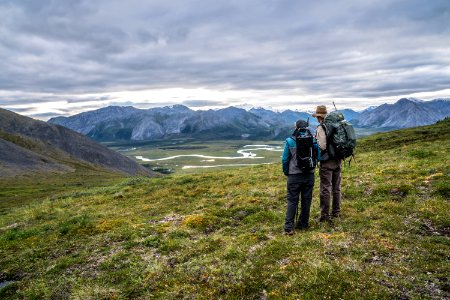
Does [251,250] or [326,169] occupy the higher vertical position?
[326,169]

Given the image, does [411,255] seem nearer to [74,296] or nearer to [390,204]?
[390,204]

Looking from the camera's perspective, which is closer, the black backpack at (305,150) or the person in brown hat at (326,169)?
the black backpack at (305,150)

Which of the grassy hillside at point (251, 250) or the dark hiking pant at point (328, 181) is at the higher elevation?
the dark hiking pant at point (328, 181)

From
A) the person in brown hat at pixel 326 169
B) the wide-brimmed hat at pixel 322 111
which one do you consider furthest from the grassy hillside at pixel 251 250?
the wide-brimmed hat at pixel 322 111

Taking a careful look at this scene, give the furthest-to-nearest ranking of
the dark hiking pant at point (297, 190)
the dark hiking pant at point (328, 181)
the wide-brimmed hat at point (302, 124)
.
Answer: the dark hiking pant at point (328, 181)
the dark hiking pant at point (297, 190)
the wide-brimmed hat at point (302, 124)

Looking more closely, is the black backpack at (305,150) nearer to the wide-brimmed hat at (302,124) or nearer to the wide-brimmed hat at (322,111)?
the wide-brimmed hat at (302,124)

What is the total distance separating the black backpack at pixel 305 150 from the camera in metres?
13.8

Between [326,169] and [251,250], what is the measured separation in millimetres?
5161

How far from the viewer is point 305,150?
13.9 meters

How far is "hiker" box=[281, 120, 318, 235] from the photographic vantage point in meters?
13.8

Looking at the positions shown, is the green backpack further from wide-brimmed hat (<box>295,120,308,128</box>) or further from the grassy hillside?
the grassy hillside

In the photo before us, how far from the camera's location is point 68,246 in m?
16.9

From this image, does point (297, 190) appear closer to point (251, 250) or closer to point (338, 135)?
point (338, 135)

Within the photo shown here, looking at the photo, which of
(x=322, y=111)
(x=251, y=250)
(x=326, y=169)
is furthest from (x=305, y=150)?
(x=251, y=250)
